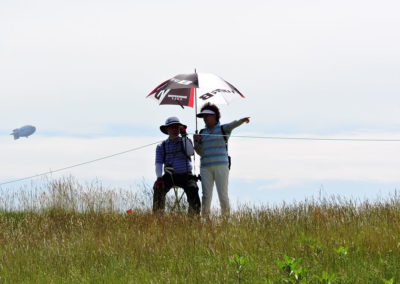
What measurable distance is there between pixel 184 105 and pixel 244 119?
136 centimetres

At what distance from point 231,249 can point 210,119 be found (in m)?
3.25

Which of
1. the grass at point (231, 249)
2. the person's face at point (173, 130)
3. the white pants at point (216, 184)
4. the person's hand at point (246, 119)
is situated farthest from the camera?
the person's face at point (173, 130)

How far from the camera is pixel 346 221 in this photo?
783cm

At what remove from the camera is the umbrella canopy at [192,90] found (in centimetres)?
922

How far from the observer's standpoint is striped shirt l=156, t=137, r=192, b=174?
9.15 meters

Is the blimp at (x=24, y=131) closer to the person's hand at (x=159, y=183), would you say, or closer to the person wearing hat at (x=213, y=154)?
the person's hand at (x=159, y=183)

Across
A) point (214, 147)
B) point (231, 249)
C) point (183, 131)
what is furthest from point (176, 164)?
point (231, 249)

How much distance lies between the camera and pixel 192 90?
9891 millimetres

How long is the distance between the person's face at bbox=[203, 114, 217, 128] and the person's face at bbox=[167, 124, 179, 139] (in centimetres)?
51

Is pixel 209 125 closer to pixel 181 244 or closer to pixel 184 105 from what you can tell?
pixel 184 105

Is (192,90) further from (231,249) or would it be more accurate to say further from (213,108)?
(231,249)

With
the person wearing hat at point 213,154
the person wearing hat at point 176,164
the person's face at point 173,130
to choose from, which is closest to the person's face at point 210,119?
the person wearing hat at point 213,154

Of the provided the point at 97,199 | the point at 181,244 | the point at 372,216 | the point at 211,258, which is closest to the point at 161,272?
the point at 211,258

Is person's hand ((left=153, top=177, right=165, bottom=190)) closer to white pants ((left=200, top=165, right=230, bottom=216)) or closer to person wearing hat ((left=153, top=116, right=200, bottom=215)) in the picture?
person wearing hat ((left=153, top=116, right=200, bottom=215))
